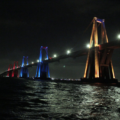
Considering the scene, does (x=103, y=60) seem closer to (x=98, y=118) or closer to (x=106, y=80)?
(x=106, y=80)

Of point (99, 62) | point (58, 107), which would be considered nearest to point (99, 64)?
point (99, 62)

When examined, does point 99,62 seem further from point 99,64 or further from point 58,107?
point 58,107

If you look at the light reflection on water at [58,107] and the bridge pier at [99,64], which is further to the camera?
the bridge pier at [99,64]

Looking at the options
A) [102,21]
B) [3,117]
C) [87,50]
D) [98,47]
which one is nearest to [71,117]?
[3,117]

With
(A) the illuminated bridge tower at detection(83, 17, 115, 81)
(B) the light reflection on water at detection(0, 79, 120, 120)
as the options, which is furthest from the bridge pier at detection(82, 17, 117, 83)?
(B) the light reflection on water at detection(0, 79, 120, 120)

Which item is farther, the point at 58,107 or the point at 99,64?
the point at 99,64

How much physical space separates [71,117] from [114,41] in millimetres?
37221

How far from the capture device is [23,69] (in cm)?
10669

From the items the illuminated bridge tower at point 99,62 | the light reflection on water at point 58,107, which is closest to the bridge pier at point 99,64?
the illuminated bridge tower at point 99,62

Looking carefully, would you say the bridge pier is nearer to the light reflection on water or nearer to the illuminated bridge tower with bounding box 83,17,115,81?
the illuminated bridge tower with bounding box 83,17,115,81

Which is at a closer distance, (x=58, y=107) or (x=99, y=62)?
(x=58, y=107)

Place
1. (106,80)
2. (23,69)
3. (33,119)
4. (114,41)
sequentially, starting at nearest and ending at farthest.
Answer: (33,119) → (114,41) → (106,80) → (23,69)

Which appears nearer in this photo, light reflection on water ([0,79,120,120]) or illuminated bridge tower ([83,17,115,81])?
light reflection on water ([0,79,120,120])

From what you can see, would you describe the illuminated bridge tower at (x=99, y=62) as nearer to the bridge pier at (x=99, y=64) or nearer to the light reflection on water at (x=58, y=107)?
the bridge pier at (x=99, y=64)
